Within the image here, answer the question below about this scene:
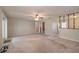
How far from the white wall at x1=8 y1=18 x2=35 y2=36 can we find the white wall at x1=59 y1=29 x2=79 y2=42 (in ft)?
2.57

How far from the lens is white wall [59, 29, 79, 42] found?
228 centimetres

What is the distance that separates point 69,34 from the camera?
7.75ft

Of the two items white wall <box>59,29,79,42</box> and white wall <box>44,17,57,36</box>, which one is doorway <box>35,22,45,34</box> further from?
white wall <box>59,29,79,42</box>

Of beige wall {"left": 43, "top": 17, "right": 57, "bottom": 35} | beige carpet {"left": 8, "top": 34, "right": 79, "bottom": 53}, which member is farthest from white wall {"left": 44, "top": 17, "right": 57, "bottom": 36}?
beige carpet {"left": 8, "top": 34, "right": 79, "bottom": 53}

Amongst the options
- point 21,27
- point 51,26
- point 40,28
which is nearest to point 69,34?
point 51,26

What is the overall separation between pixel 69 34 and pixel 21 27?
1.29 m

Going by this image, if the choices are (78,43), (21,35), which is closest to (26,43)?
(21,35)

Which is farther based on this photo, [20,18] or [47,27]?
[47,27]

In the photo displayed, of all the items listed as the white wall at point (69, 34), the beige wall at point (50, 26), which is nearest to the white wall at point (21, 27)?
the beige wall at point (50, 26)
